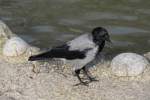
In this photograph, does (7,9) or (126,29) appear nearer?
(126,29)

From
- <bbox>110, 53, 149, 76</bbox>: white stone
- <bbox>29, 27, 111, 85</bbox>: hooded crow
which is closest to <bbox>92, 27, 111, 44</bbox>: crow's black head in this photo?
<bbox>29, 27, 111, 85</bbox>: hooded crow

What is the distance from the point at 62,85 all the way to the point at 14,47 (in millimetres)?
1193

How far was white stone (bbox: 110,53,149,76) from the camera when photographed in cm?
690

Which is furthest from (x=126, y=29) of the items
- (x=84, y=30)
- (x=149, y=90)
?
(x=149, y=90)

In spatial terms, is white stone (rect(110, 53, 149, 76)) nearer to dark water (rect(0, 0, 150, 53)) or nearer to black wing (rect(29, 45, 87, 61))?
black wing (rect(29, 45, 87, 61))

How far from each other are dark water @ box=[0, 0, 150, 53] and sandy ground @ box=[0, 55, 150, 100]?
1934 millimetres

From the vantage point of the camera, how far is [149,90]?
6473mm

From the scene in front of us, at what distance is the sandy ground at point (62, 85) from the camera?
6332 millimetres

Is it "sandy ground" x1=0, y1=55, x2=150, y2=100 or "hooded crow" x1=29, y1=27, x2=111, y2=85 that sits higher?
"hooded crow" x1=29, y1=27, x2=111, y2=85

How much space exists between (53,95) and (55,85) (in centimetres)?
27

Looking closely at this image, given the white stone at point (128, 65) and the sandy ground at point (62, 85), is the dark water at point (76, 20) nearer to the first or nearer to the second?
the white stone at point (128, 65)

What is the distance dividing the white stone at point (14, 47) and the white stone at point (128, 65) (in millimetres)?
1313

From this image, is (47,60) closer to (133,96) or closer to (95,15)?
(133,96)

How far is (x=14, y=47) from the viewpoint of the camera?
7.48m
